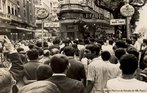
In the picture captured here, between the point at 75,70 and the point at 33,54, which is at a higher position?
the point at 33,54

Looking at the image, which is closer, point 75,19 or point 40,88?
point 40,88

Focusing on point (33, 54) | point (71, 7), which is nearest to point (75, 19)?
point (71, 7)

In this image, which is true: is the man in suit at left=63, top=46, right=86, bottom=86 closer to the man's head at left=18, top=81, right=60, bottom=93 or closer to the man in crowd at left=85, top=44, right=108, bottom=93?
the man in crowd at left=85, top=44, right=108, bottom=93

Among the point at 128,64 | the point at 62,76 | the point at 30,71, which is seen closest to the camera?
the point at 128,64

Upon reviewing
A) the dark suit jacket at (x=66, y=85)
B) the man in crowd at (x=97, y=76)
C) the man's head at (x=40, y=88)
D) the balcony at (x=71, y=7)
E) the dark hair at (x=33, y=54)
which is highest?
the balcony at (x=71, y=7)

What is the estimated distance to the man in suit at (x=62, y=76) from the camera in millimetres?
5391

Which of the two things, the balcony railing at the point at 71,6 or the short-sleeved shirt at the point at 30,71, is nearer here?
the short-sleeved shirt at the point at 30,71

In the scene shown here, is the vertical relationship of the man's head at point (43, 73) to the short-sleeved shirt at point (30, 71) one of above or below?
above

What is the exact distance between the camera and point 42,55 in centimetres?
1013

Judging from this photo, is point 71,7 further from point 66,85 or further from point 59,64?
point 59,64

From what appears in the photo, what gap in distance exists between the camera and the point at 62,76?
5.48 metres

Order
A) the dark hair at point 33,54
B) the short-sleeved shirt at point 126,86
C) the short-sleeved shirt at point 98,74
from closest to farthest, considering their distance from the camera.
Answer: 1. the short-sleeved shirt at point 126,86
2. the short-sleeved shirt at point 98,74
3. the dark hair at point 33,54

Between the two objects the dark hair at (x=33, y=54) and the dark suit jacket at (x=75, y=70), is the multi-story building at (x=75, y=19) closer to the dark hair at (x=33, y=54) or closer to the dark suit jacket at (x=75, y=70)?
the dark hair at (x=33, y=54)

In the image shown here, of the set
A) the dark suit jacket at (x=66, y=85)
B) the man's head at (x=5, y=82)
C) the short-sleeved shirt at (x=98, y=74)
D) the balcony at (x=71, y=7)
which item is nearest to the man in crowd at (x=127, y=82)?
the dark suit jacket at (x=66, y=85)
